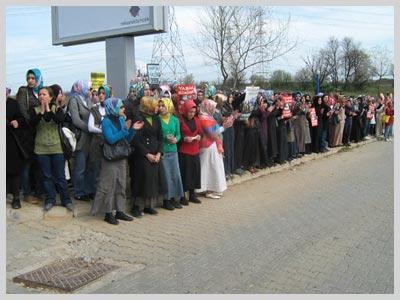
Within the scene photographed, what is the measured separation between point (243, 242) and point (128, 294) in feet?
6.82

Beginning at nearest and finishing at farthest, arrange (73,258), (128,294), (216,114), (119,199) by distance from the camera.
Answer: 1. (128,294)
2. (73,258)
3. (119,199)
4. (216,114)

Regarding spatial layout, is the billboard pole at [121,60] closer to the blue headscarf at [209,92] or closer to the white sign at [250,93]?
the white sign at [250,93]

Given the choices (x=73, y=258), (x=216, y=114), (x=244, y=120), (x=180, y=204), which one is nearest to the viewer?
(x=73, y=258)

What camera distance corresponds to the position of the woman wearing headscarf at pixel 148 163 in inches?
295

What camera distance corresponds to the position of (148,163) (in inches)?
296

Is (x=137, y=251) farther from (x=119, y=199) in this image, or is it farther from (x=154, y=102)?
(x=154, y=102)

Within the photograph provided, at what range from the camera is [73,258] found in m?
5.89

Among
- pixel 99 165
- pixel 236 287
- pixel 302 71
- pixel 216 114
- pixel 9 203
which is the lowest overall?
pixel 236 287

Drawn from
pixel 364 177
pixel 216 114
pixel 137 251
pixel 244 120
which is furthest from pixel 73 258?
pixel 364 177

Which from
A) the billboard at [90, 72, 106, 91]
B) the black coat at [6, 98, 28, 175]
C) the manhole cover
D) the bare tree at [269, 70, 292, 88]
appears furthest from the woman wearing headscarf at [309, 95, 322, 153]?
the bare tree at [269, 70, 292, 88]

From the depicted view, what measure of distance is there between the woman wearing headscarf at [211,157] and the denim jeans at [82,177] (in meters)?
1.97

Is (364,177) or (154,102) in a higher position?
(154,102)

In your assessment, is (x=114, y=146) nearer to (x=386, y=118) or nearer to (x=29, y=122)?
(x=29, y=122)

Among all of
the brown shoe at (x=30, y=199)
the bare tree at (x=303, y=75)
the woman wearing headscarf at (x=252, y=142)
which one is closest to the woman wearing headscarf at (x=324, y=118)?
the woman wearing headscarf at (x=252, y=142)
